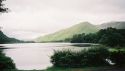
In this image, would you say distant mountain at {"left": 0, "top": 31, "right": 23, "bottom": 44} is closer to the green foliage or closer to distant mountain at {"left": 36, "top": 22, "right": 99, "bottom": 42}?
distant mountain at {"left": 36, "top": 22, "right": 99, "bottom": 42}

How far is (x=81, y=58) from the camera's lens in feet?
58.2

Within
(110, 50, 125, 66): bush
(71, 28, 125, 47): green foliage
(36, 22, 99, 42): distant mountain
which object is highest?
(36, 22, 99, 42): distant mountain

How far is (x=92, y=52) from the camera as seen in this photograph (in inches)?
712

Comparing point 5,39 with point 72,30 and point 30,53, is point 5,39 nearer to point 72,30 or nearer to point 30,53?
point 72,30

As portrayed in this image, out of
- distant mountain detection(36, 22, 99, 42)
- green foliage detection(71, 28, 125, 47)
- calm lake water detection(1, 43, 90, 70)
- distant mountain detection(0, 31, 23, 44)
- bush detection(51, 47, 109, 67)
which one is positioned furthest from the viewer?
calm lake water detection(1, 43, 90, 70)

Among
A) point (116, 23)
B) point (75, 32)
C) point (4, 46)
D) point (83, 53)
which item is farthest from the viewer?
point (75, 32)

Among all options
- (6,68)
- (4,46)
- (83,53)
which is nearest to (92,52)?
(83,53)

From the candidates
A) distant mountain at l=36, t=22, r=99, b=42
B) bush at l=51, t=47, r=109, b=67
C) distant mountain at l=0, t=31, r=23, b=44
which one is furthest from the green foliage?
distant mountain at l=0, t=31, r=23, b=44

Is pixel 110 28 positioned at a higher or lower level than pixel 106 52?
higher

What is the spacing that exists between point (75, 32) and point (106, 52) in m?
8.03

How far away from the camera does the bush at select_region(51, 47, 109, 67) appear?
17.4m

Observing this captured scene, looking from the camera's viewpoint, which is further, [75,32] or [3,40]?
[75,32]

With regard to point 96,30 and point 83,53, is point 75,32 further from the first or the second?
point 83,53

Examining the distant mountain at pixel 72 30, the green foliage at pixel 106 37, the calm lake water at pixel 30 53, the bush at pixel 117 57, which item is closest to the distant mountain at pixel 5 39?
the calm lake water at pixel 30 53
